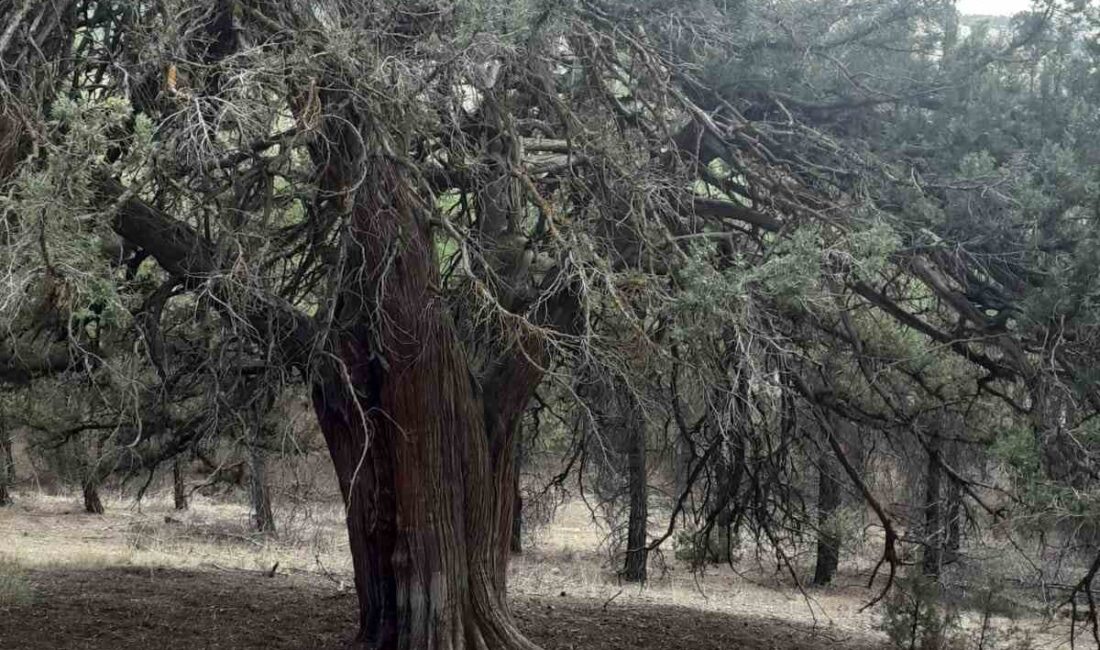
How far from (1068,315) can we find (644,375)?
8.65 feet

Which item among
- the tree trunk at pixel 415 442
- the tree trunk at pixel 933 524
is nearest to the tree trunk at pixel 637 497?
the tree trunk at pixel 415 442

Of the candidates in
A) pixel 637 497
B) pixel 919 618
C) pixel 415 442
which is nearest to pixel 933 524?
pixel 919 618

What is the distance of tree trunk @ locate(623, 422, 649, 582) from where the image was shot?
10945 mm

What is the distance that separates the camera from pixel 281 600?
12609 mm

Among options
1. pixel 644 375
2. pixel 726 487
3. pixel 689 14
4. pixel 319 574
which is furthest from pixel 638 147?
pixel 319 574

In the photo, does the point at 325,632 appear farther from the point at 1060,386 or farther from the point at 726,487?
the point at 1060,386

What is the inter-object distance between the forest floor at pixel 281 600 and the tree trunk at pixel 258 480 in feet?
1.53

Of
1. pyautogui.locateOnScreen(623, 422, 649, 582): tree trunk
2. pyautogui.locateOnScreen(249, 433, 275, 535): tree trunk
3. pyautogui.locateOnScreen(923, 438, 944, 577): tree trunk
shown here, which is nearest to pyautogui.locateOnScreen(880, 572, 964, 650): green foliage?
pyautogui.locateOnScreen(923, 438, 944, 577): tree trunk

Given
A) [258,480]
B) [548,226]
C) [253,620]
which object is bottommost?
[253,620]

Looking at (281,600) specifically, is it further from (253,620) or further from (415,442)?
(415,442)

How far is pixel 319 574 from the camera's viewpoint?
1603cm

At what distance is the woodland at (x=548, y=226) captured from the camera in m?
7.03

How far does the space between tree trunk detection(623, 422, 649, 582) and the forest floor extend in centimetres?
46

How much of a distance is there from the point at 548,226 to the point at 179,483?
45.6 ft
